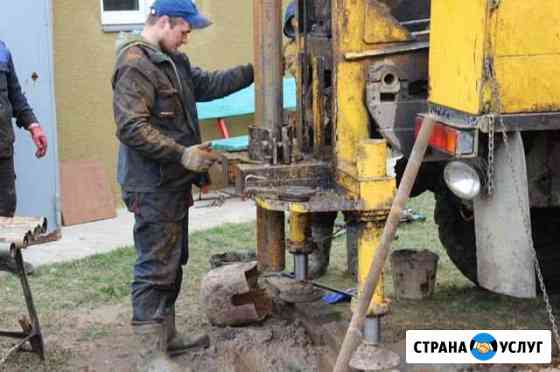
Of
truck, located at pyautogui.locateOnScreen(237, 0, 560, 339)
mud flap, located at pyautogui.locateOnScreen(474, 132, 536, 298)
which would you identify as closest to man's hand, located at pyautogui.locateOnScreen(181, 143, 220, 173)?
truck, located at pyautogui.locateOnScreen(237, 0, 560, 339)

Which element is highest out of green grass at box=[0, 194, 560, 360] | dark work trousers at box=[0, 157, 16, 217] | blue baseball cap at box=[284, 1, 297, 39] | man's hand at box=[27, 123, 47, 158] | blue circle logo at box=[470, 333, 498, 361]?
blue baseball cap at box=[284, 1, 297, 39]

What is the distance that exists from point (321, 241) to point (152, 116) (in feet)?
6.14

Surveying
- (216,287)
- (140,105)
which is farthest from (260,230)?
(140,105)

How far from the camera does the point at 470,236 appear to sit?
5445mm

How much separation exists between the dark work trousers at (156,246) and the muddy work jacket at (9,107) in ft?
6.73

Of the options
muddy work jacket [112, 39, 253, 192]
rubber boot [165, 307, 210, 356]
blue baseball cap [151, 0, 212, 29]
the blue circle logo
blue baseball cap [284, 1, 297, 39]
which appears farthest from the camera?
blue baseball cap [284, 1, 297, 39]

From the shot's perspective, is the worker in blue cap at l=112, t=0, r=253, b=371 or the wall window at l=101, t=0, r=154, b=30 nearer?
the worker in blue cap at l=112, t=0, r=253, b=371

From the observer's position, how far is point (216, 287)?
5016 millimetres

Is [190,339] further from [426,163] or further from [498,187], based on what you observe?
[498,187]

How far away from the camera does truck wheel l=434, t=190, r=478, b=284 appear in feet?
17.8

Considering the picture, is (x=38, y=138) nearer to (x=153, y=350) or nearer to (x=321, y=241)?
(x=321, y=241)

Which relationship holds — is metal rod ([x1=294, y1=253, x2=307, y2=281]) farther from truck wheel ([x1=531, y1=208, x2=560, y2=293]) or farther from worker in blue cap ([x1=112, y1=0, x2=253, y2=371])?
truck wheel ([x1=531, y1=208, x2=560, y2=293])

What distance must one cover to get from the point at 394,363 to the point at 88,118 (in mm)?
4962

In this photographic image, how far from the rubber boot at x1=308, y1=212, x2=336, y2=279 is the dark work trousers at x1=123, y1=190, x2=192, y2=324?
4.12 feet
